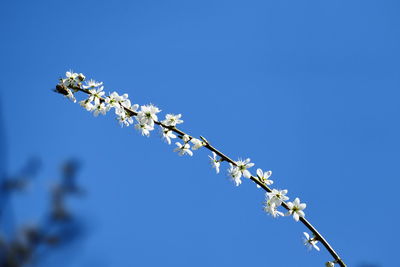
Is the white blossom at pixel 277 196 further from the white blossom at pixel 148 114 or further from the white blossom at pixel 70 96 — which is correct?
the white blossom at pixel 70 96

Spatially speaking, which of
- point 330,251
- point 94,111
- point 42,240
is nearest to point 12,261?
point 42,240

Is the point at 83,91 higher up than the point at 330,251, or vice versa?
the point at 83,91

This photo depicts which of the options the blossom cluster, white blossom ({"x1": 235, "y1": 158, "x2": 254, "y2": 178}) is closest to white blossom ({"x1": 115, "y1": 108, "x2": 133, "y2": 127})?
the blossom cluster

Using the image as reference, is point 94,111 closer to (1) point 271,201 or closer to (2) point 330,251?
(1) point 271,201

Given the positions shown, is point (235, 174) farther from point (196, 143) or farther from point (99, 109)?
point (99, 109)

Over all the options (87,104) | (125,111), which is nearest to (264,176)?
(125,111)

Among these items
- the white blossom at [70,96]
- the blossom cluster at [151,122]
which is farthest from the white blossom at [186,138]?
the white blossom at [70,96]

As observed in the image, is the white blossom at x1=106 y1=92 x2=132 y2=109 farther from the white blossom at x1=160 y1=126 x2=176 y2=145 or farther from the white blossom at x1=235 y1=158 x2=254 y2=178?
the white blossom at x1=235 y1=158 x2=254 y2=178

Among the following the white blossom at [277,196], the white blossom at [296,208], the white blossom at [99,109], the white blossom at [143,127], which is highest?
the white blossom at [99,109]
